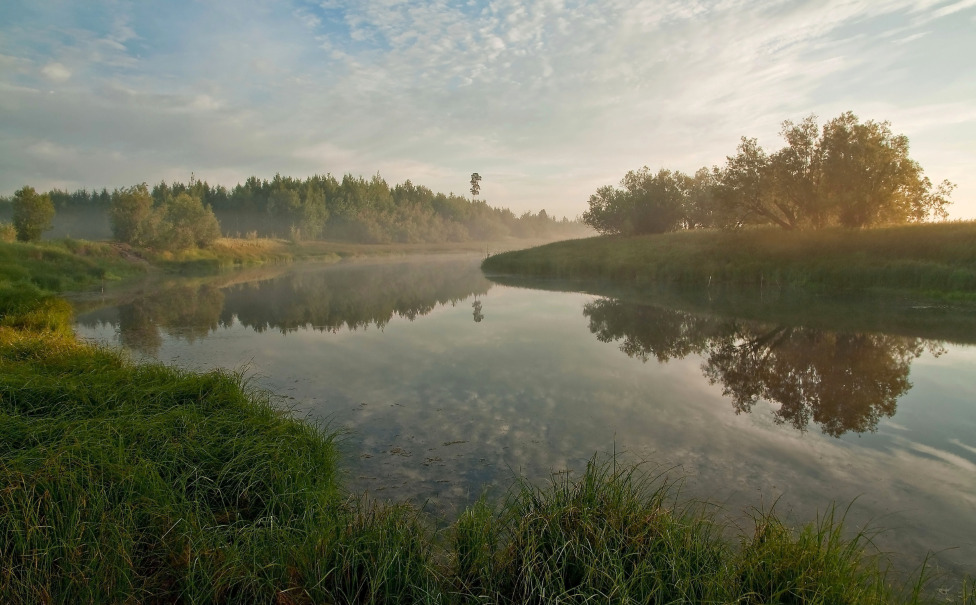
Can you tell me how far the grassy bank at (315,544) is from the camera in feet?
13.3

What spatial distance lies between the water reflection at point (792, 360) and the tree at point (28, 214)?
191 feet

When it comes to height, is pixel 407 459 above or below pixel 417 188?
below

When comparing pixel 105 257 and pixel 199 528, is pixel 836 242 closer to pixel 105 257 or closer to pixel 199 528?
pixel 199 528

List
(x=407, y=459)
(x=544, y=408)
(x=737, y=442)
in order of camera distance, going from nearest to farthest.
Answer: (x=407, y=459) < (x=737, y=442) < (x=544, y=408)

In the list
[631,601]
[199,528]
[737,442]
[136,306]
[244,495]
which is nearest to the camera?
[631,601]

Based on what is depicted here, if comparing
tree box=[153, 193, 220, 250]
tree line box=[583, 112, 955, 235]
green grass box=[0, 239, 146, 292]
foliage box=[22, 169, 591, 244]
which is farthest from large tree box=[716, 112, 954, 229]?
foliage box=[22, 169, 591, 244]

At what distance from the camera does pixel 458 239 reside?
161 meters

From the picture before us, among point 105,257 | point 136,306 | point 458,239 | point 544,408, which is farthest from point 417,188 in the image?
point 544,408

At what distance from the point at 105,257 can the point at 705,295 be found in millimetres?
53041

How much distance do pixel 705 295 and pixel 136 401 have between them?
28.5 m

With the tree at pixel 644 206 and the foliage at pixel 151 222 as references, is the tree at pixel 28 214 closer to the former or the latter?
the foliage at pixel 151 222

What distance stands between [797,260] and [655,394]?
1053 inches

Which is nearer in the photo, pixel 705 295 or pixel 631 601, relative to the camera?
pixel 631 601

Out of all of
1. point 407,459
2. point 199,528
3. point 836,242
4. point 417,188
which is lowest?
point 407,459
